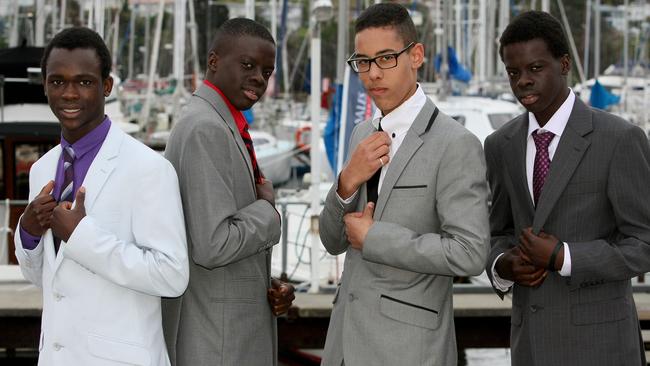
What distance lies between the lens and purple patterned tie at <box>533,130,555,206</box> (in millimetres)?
4098

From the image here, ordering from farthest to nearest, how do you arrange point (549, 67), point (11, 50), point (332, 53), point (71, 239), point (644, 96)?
point (332, 53) → point (644, 96) → point (11, 50) → point (549, 67) → point (71, 239)

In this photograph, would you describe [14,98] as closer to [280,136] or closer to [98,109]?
[98,109]

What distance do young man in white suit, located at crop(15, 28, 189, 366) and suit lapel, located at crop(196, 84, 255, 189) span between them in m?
0.42

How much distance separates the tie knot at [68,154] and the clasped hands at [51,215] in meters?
0.13

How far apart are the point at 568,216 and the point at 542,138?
0.37 metres

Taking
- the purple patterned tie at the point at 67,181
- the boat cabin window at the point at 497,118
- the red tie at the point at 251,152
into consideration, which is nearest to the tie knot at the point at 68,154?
the purple patterned tie at the point at 67,181

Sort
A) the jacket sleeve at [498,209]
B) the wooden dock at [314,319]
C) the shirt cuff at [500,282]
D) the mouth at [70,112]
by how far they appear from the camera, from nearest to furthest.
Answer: the mouth at [70,112]
the shirt cuff at [500,282]
the jacket sleeve at [498,209]
the wooden dock at [314,319]

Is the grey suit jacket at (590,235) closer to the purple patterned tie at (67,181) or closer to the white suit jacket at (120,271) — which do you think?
the white suit jacket at (120,271)

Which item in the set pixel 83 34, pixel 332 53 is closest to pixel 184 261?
pixel 83 34

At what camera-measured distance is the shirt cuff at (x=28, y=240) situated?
3.69 meters

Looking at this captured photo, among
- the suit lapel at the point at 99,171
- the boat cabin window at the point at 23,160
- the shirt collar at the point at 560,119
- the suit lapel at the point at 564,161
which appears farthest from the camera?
the boat cabin window at the point at 23,160

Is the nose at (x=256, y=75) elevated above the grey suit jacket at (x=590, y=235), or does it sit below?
above

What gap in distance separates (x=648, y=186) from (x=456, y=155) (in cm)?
82

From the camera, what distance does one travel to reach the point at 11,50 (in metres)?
12.4
